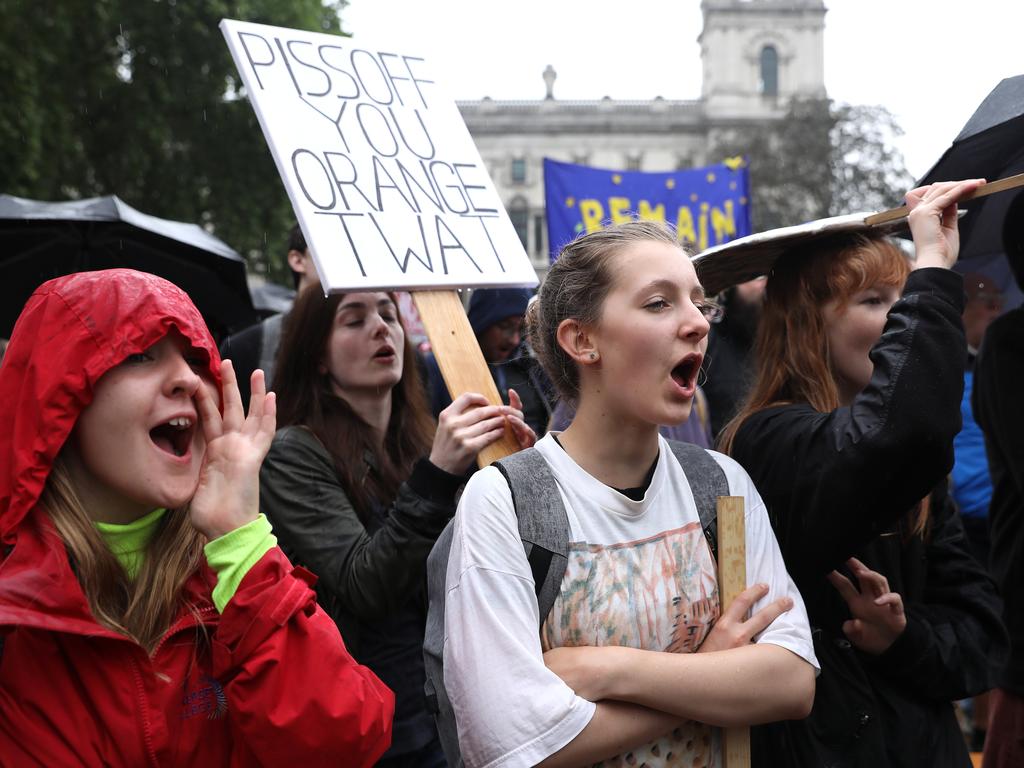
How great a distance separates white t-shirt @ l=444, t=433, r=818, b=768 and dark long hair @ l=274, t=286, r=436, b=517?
0.94 meters

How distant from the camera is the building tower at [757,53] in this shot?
61.1 m

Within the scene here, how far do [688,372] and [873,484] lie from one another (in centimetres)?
39

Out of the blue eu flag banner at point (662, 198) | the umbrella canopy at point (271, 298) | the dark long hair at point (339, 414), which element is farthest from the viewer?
the umbrella canopy at point (271, 298)

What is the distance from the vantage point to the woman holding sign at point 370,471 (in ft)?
8.02

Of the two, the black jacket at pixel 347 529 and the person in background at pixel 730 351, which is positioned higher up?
the person in background at pixel 730 351

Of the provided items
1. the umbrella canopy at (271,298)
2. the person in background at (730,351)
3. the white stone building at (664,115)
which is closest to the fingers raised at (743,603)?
the person in background at (730,351)

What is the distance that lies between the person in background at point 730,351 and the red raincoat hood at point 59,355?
3.15 m

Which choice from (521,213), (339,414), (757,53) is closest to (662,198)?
(339,414)

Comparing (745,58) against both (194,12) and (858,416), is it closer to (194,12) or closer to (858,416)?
(194,12)

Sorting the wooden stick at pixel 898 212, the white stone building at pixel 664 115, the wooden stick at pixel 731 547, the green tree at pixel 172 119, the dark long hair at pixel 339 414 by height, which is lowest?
the wooden stick at pixel 731 547

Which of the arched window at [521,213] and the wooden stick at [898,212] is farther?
the arched window at [521,213]

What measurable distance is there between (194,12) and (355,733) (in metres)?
17.4

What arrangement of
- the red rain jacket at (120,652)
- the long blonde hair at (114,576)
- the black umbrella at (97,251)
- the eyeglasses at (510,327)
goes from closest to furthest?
the red rain jacket at (120,652) → the long blonde hair at (114,576) → the eyeglasses at (510,327) → the black umbrella at (97,251)

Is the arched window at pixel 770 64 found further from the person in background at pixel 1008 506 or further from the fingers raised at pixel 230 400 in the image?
the fingers raised at pixel 230 400
